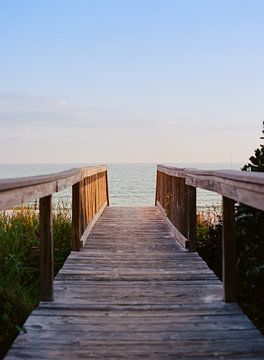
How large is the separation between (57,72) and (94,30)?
495 inches

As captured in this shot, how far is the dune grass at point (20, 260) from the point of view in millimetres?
4035

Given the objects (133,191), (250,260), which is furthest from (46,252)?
(133,191)

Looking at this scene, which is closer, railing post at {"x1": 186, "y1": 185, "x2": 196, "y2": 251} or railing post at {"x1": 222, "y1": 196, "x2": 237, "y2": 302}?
railing post at {"x1": 222, "y1": 196, "x2": 237, "y2": 302}

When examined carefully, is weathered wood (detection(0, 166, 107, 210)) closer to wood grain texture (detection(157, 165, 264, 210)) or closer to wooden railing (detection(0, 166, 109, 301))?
wooden railing (detection(0, 166, 109, 301))

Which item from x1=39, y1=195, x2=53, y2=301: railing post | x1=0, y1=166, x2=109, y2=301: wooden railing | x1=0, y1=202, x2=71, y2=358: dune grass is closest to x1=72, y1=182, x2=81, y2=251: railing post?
x1=0, y1=166, x2=109, y2=301: wooden railing

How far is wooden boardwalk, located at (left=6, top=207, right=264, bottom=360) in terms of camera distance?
3.05 meters

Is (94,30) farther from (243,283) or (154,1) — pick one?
(243,283)

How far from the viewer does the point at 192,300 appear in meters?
4.04

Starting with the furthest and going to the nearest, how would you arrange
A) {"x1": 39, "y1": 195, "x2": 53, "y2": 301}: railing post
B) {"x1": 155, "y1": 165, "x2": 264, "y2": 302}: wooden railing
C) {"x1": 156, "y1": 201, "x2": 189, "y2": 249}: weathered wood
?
1. {"x1": 156, "y1": 201, "x2": 189, "y2": 249}: weathered wood
2. {"x1": 39, "y1": 195, "x2": 53, "y2": 301}: railing post
3. {"x1": 155, "y1": 165, "x2": 264, "y2": 302}: wooden railing

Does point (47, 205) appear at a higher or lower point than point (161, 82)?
lower

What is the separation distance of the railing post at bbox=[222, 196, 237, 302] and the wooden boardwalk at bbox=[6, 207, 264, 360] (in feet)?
0.35

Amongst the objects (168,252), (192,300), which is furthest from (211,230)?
(192,300)

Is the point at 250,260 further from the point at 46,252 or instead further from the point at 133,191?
the point at 133,191

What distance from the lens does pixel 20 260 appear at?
20.5 feet
